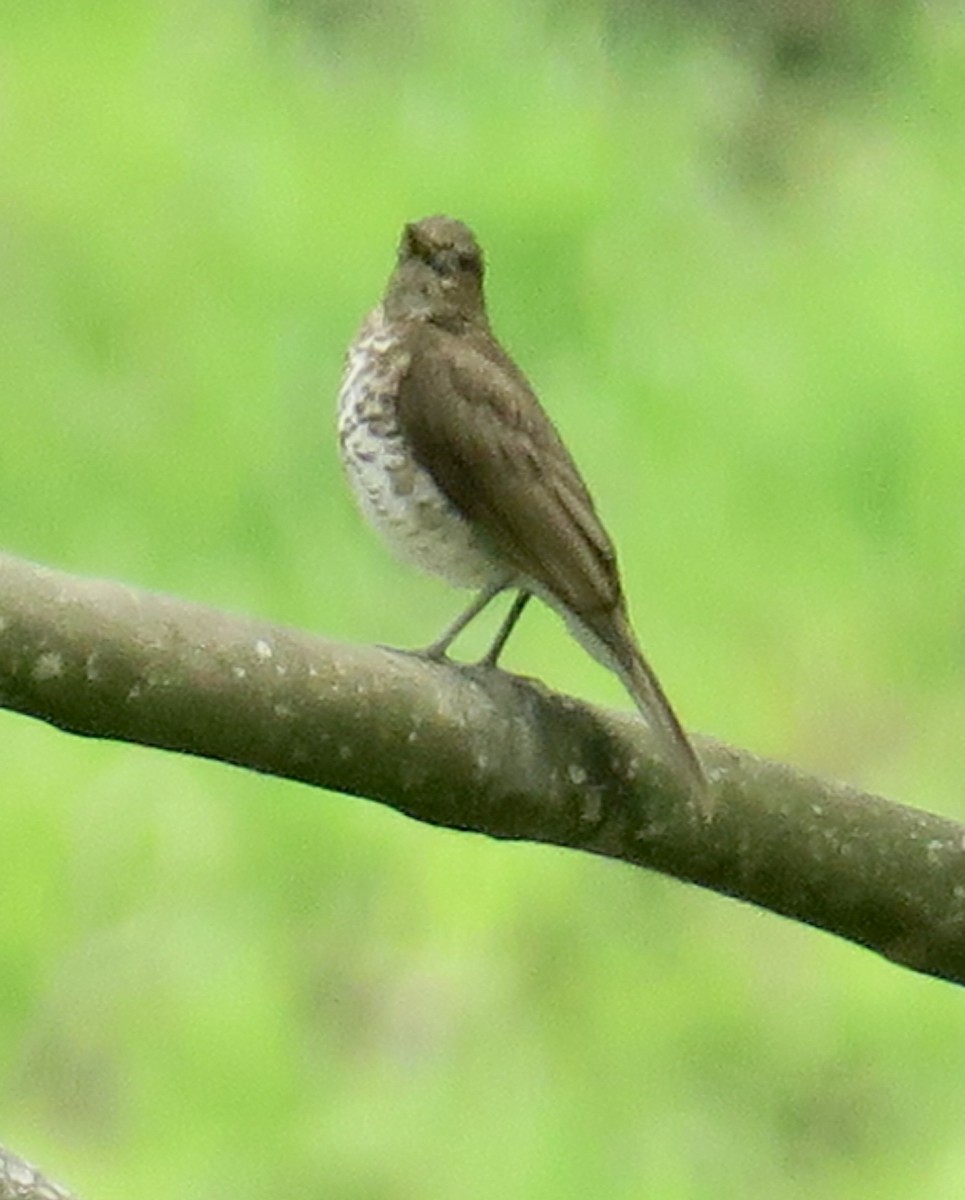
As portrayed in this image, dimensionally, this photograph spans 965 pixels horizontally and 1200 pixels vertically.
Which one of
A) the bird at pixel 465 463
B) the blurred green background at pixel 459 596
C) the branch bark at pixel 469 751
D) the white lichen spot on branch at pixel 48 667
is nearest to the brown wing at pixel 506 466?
the bird at pixel 465 463

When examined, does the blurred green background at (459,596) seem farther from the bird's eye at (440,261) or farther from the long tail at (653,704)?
the long tail at (653,704)

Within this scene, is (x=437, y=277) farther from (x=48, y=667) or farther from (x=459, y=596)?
(x=459, y=596)

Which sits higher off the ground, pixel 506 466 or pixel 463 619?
pixel 506 466

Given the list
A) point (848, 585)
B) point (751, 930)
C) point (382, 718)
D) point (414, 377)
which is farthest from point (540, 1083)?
point (382, 718)

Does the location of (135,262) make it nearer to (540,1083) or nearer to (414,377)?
(540,1083)

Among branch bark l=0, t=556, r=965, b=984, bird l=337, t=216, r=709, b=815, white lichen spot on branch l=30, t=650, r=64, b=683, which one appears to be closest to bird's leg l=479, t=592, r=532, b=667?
bird l=337, t=216, r=709, b=815

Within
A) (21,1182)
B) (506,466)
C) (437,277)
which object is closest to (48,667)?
(21,1182)
